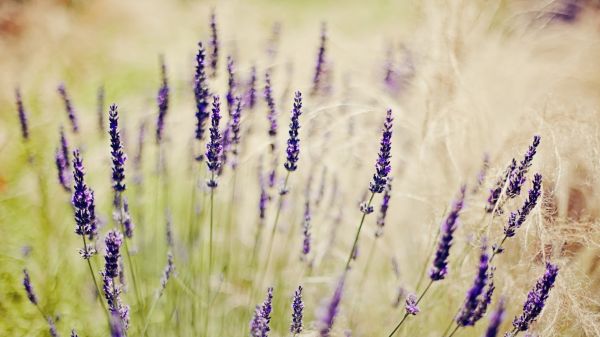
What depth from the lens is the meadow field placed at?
1833mm

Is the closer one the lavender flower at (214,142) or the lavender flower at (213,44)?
the lavender flower at (214,142)

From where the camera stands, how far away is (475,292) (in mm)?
1313

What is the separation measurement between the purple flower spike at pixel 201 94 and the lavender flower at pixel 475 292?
114cm

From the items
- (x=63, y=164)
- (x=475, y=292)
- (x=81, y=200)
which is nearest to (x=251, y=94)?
(x=63, y=164)

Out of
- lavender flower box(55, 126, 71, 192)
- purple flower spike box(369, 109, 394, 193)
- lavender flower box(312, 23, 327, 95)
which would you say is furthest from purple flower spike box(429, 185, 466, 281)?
lavender flower box(55, 126, 71, 192)

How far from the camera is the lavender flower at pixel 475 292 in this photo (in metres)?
1.26

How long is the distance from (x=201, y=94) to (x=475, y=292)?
1217mm

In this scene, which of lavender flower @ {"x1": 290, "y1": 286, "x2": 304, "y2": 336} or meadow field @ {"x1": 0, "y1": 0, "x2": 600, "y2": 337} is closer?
lavender flower @ {"x1": 290, "y1": 286, "x2": 304, "y2": 336}

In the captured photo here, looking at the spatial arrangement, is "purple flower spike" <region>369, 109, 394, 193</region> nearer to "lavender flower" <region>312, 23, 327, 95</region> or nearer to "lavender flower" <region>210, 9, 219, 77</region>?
"lavender flower" <region>312, 23, 327, 95</region>

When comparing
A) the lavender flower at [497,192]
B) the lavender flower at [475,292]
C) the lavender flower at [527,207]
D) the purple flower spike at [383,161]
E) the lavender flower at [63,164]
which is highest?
the lavender flower at [63,164]

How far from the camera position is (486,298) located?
1.50m

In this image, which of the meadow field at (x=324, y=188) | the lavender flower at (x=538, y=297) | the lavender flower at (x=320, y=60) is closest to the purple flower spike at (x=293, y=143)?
the meadow field at (x=324, y=188)

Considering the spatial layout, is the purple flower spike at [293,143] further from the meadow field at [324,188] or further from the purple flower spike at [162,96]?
the purple flower spike at [162,96]

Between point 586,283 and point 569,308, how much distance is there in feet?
0.58
